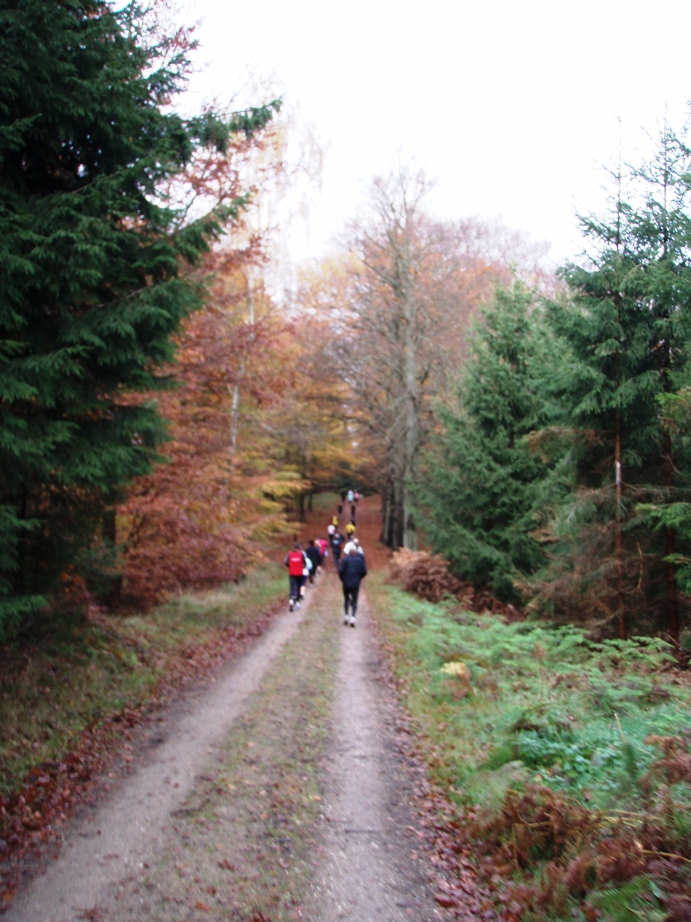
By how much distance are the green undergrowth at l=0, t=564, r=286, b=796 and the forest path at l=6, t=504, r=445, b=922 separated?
0.84 meters

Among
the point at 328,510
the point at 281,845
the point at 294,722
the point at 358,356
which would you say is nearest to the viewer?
the point at 281,845

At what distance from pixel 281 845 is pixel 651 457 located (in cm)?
816

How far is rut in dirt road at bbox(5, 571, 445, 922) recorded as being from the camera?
4.03 metres

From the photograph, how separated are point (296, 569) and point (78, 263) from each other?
11.6 m

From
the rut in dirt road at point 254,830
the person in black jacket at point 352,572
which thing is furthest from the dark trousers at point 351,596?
the rut in dirt road at point 254,830

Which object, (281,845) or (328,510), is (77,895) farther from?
(328,510)

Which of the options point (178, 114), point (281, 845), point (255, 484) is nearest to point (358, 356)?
point (255, 484)

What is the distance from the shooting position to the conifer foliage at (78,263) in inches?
246

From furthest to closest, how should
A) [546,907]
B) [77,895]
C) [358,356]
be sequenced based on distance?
[358,356] < [77,895] < [546,907]

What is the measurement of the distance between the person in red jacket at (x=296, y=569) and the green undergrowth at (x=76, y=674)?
4.17 meters

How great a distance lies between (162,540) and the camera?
11.6m

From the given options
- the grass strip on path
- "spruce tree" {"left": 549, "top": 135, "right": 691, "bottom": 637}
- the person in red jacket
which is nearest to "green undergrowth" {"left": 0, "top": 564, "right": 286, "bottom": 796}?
the grass strip on path

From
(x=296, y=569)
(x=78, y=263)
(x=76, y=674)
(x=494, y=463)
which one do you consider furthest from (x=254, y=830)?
(x=494, y=463)

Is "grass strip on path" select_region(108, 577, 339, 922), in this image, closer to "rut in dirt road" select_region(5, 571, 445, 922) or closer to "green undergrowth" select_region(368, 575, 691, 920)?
"rut in dirt road" select_region(5, 571, 445, 922)
